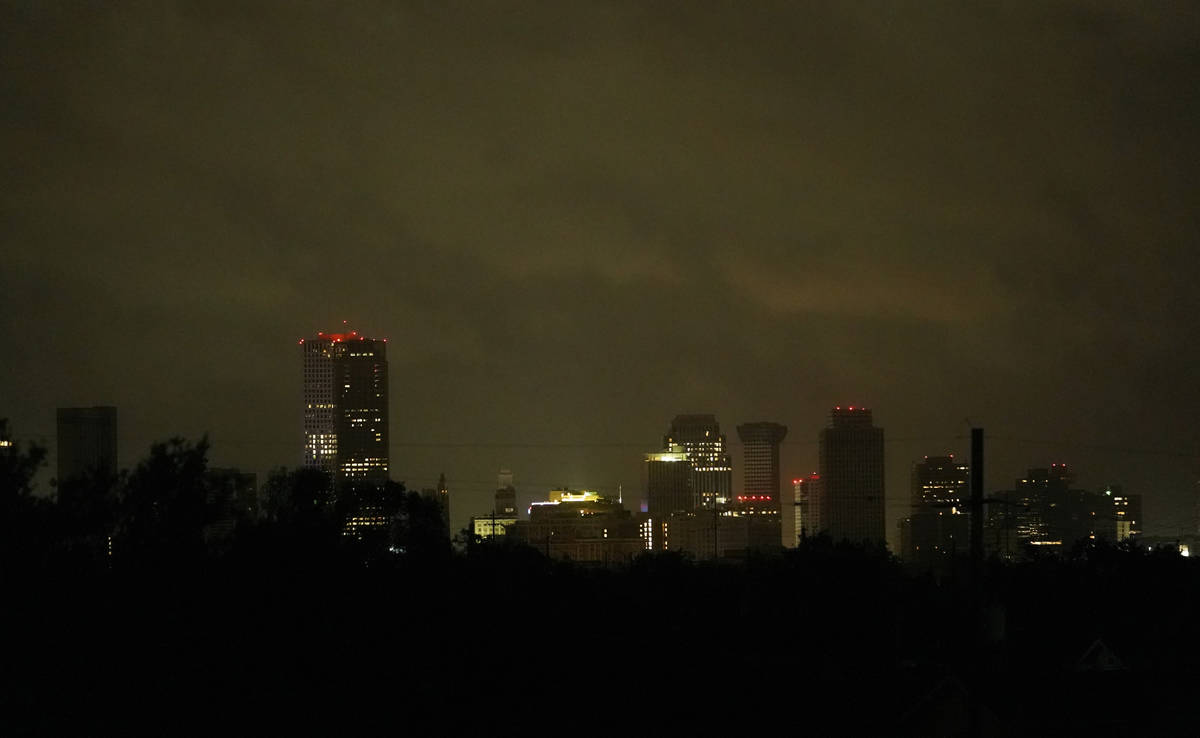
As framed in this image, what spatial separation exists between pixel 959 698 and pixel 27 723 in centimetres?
2153

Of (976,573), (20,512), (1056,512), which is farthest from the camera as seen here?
(1056,512)

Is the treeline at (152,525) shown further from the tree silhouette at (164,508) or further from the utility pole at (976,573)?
the utility pole at (976,573)

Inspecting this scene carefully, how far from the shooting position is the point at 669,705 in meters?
38.2

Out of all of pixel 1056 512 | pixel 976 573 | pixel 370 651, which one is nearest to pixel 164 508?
pixel 370 651

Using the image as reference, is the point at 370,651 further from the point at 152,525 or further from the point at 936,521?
the point at 936,521

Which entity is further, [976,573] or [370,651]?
[370,651]

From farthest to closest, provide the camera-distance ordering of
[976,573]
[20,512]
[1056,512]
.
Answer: [1056,512] < [20,512] < [976,573]

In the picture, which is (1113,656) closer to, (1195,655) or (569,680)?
(1195,655)

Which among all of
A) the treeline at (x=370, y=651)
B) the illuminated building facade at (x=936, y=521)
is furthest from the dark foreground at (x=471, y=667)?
the illuminated building facade at (x=936, y=521)

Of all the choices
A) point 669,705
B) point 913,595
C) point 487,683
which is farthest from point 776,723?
point 913,595

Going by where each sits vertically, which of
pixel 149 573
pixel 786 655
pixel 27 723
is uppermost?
pixel 149 573

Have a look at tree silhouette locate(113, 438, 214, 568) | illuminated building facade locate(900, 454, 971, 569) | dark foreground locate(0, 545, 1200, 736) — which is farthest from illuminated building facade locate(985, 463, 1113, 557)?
tree silhouette locate(113, 438, 214, 568)

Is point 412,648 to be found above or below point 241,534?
A: below

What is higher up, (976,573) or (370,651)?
(976,573)
